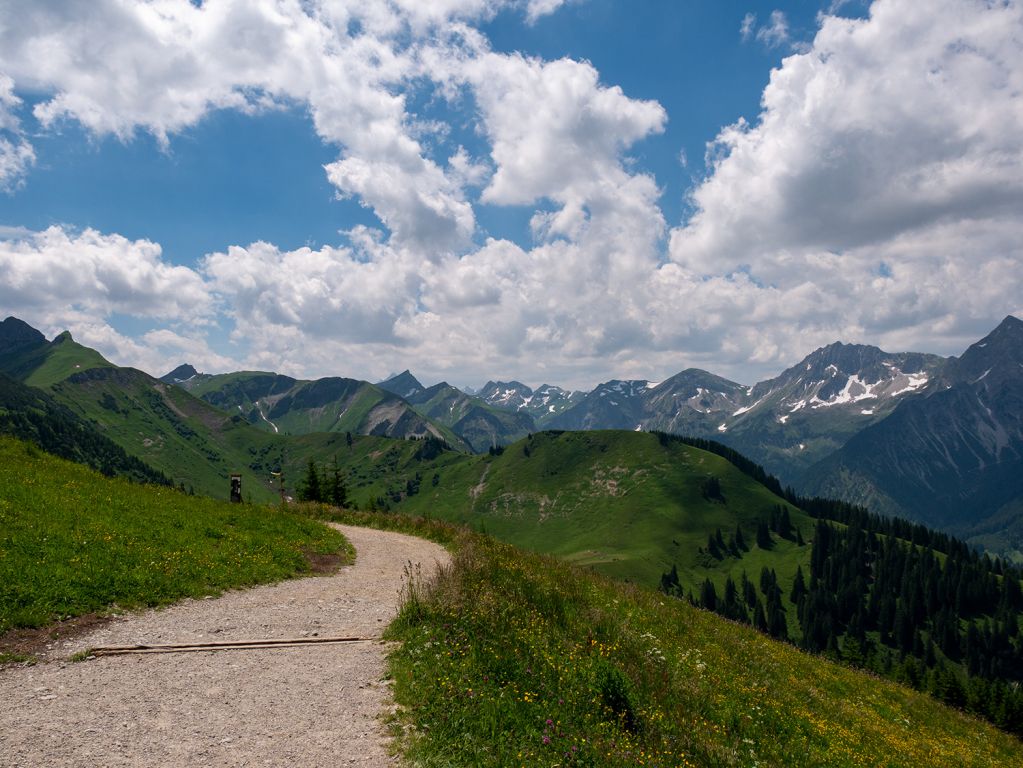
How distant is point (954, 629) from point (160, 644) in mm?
253706

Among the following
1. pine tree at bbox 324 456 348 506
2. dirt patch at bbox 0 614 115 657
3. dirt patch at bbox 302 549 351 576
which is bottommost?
pine tree at bbox 324 456 348 506

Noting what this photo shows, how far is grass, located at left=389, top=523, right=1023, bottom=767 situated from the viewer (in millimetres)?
9500

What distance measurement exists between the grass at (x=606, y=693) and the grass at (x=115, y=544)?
22.6ft

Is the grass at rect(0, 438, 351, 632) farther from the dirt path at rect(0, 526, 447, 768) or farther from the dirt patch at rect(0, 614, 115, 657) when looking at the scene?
the dirt path at rect(0, 526, 447, 768)

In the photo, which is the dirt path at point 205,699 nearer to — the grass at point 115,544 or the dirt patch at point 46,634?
the dirt patch at point 46,634

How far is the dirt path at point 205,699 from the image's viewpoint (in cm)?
848

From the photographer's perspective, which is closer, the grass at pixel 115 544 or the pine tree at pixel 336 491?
the grass at pixel 115 544

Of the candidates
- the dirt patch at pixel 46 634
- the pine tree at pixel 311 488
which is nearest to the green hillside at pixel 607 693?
the dirt patch at pixel 46 634

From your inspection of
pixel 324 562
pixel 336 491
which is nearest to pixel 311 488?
pixel 336 491

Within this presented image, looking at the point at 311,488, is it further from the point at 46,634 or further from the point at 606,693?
the point at 606,693

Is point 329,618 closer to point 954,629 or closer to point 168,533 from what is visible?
point 168,533

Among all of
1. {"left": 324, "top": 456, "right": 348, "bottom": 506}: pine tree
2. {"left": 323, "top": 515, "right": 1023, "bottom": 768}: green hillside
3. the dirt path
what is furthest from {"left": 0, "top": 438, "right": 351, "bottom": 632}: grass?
{"left": 324, "top": 456, "right": 348, "bottom": 506}: pine tree

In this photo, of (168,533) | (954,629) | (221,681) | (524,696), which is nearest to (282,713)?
(221,681)

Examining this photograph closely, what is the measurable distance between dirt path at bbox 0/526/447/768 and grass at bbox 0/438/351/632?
5.28 feet
